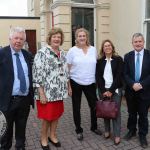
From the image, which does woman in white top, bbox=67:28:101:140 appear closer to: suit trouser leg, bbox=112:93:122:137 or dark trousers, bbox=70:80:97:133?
dark trousers, bbox=70:80:97:133

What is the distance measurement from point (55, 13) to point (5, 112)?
6869mm

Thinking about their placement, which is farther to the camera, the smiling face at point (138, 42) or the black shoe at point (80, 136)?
the black shoe at point (80, 136)

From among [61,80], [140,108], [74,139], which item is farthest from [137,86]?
[74,139]

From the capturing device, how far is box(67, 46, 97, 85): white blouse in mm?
4930

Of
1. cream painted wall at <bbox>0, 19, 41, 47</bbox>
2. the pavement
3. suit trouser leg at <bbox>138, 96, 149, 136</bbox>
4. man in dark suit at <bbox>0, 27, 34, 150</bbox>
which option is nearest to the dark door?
cream painted wall at <bbox>0, 19, 41, 47</bbox>

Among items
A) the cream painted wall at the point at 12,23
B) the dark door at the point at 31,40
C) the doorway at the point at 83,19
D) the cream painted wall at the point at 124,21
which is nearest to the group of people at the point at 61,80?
the cream painted wall at the point at 124,21

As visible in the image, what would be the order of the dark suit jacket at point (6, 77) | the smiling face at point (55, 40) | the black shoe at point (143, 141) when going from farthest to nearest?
the black shoe at point (143, 141) < the smiling face at point (55, 40) < the dark suit jacket at point (6, 77)

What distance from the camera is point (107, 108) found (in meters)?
4.82

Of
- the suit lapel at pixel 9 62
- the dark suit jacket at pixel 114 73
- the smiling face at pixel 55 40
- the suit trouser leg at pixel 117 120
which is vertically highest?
the smiling face at pixel 55 40

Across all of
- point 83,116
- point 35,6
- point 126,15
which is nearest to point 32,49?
point 35,6

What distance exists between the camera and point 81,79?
4988 millimetres

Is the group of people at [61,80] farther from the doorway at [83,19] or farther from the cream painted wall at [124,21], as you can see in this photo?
the doorway at [83,19]

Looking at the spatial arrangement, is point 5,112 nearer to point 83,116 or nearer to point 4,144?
point 4,144

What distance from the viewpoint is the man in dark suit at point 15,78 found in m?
3.98
